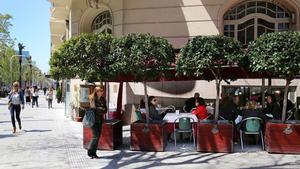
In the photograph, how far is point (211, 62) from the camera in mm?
10102

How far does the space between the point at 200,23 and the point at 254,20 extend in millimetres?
2205

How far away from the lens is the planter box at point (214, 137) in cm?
1036


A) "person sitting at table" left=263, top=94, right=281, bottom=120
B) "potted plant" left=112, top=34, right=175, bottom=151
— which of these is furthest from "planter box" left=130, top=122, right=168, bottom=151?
"person sitting at table" left=263, top=94, right=281, bottom=120

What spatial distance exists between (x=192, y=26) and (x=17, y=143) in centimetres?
781

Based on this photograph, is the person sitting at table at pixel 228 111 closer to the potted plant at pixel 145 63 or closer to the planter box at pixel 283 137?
the planter box at pixel 283 137

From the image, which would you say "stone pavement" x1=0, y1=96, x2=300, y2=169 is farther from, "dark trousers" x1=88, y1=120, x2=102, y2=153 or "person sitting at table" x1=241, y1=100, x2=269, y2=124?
"person sitting at table" x1=241, y1=100, x2=269, y2=124

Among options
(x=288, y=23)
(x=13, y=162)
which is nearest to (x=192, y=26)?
(x=288, y=23)

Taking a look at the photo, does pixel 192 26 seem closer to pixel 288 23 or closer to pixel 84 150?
pixel 288 23

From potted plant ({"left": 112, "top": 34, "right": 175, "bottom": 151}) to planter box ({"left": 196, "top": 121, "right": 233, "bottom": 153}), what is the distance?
3.00 feet

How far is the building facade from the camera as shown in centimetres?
1645

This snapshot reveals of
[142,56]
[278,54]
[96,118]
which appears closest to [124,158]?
[96,118]

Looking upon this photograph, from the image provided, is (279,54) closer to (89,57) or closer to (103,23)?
Result: (89,57)

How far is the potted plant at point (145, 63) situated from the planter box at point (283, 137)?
252cm

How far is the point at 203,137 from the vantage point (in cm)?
1051
